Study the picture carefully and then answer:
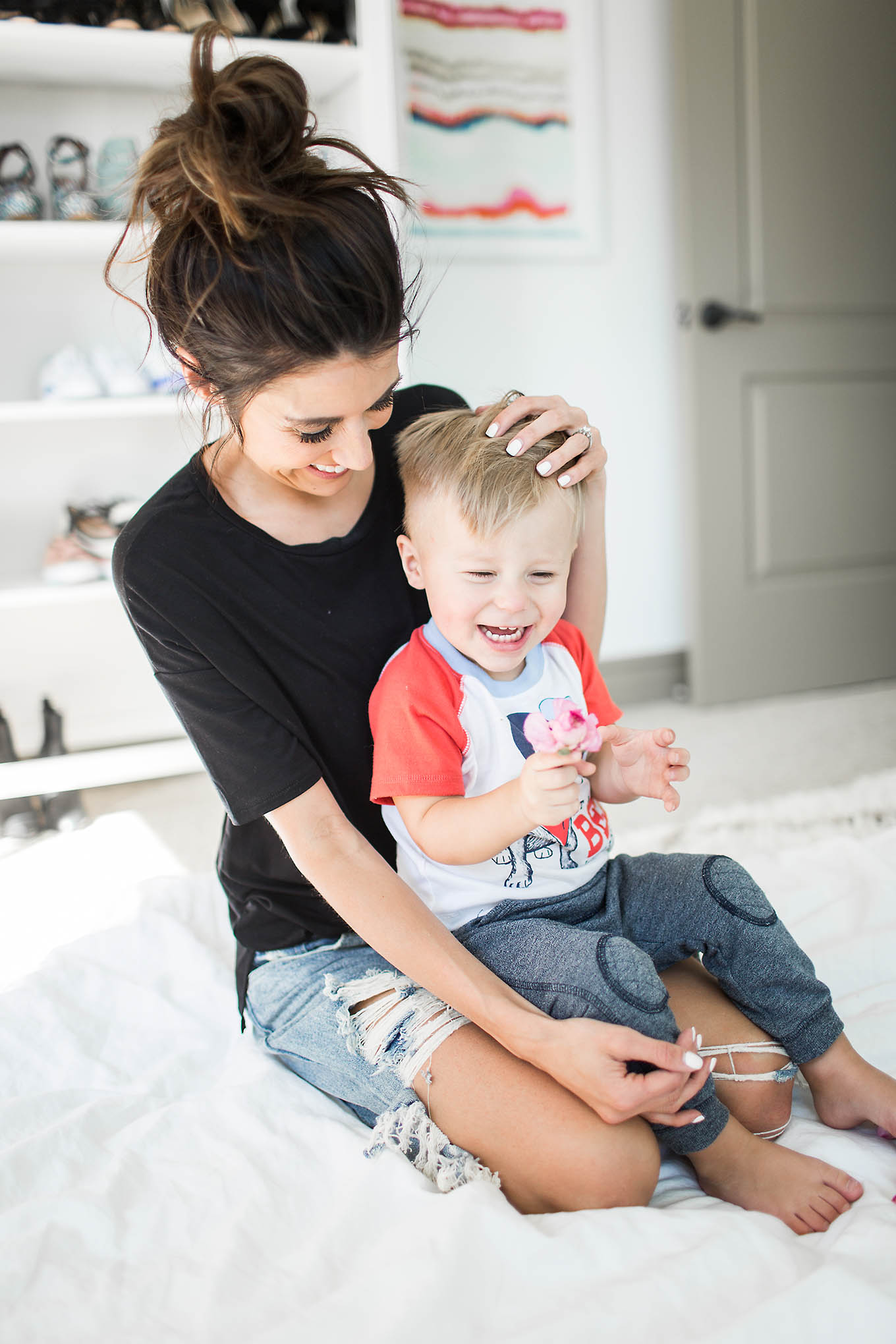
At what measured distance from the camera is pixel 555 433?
1.00m

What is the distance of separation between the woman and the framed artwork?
1802mm

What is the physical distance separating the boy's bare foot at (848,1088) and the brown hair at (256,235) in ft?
2.41

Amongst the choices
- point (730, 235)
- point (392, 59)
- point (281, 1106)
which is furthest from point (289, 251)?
point (730, 235)

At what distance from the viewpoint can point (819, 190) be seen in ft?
9.11

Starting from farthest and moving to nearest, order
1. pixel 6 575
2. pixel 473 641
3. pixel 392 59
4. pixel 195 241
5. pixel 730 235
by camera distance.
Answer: pixel 730 235 < pixel 6 575 < pixel 392 59 < pixel 473 641 < pixel 195 241

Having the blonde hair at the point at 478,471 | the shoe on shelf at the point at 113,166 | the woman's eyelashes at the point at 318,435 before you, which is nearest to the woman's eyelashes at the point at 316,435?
the woman's eyelashes at the point at 318,435

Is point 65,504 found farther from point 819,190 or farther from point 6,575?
point 819,190

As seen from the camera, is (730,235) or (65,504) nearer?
(65,504)

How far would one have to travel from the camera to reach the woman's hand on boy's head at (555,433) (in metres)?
0.96

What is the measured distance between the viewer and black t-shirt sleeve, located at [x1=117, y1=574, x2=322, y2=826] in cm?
93

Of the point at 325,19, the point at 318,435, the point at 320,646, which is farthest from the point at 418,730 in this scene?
the point at 325,19

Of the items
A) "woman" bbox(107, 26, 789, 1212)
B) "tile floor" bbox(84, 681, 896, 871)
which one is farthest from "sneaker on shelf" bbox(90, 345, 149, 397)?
"woman" bbox(107, 26, 789, 1212)

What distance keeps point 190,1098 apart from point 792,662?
7.76ft

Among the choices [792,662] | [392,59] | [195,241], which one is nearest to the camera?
[195,241]
